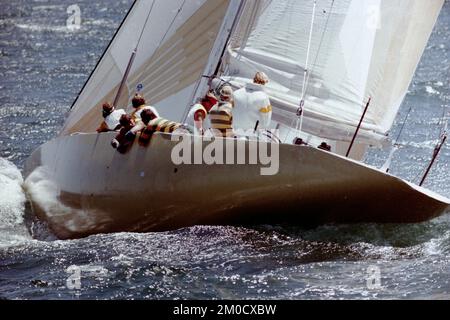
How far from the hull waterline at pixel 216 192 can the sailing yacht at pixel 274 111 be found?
0.04 feet

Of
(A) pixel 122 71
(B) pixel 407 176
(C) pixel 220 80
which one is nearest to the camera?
(C) pixel 220 80

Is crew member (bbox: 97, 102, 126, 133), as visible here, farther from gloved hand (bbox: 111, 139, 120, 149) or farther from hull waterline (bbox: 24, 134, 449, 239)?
gloved hand (bbox: 111, 139, 120, 149)

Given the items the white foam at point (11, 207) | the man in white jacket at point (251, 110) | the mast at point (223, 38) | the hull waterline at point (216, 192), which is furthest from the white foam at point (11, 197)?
the man in white jacket at point (251, 110)

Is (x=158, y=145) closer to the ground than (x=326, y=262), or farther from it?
farther from it

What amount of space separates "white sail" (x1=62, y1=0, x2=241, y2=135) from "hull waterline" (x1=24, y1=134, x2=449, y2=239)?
4.40ft

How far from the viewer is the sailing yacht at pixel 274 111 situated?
31.6 ft

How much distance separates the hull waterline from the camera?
371 inches

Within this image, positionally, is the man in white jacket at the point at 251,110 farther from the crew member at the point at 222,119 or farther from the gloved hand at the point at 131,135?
the gloved hand at the point at 131,135

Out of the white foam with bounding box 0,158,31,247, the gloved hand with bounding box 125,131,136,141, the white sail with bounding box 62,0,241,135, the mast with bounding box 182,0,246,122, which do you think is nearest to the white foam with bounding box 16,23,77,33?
the white foam with bounding box 0,158,31,247

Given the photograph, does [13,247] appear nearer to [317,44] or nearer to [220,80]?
[220,80]

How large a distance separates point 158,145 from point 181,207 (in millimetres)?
606

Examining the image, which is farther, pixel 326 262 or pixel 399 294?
pixel 326 262

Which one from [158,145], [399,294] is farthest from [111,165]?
[399,294]

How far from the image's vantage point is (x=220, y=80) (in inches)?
437
